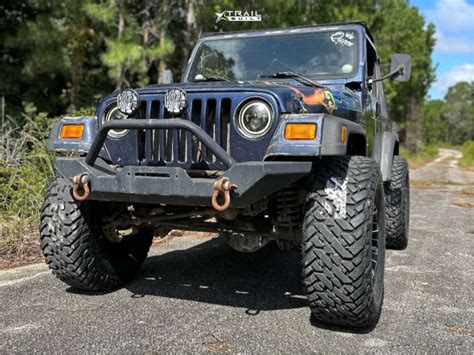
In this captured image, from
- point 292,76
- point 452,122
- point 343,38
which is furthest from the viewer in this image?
point 452,122

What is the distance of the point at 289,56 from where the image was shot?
14.0ft

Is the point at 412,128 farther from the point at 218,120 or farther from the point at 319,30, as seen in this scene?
the point at 218,120

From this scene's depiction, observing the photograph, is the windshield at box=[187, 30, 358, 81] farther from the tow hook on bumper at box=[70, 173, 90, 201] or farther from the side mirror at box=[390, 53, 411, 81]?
the tow hook on bumper at box=[70, 173, 90, 201]

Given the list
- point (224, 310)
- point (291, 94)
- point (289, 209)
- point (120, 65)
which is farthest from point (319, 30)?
point (120, 65)

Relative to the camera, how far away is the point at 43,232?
337cm

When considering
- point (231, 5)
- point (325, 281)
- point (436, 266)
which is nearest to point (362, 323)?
point (325, 281)

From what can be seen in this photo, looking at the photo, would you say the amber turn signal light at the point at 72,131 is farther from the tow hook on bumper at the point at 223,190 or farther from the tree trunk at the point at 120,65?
the tree trunk at the point at 120,65

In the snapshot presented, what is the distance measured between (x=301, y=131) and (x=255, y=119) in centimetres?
33

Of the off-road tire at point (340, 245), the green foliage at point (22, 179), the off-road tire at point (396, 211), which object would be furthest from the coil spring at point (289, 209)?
the green foliage at point (22, 179)

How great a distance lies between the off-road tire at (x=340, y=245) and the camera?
2762 millimetres

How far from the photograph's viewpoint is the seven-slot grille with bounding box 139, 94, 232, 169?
2.97 metres

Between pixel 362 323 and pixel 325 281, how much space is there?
364mm

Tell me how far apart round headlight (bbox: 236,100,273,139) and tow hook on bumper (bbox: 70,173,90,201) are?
0.93m

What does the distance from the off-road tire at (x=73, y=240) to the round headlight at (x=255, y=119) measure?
1213 millimetres
